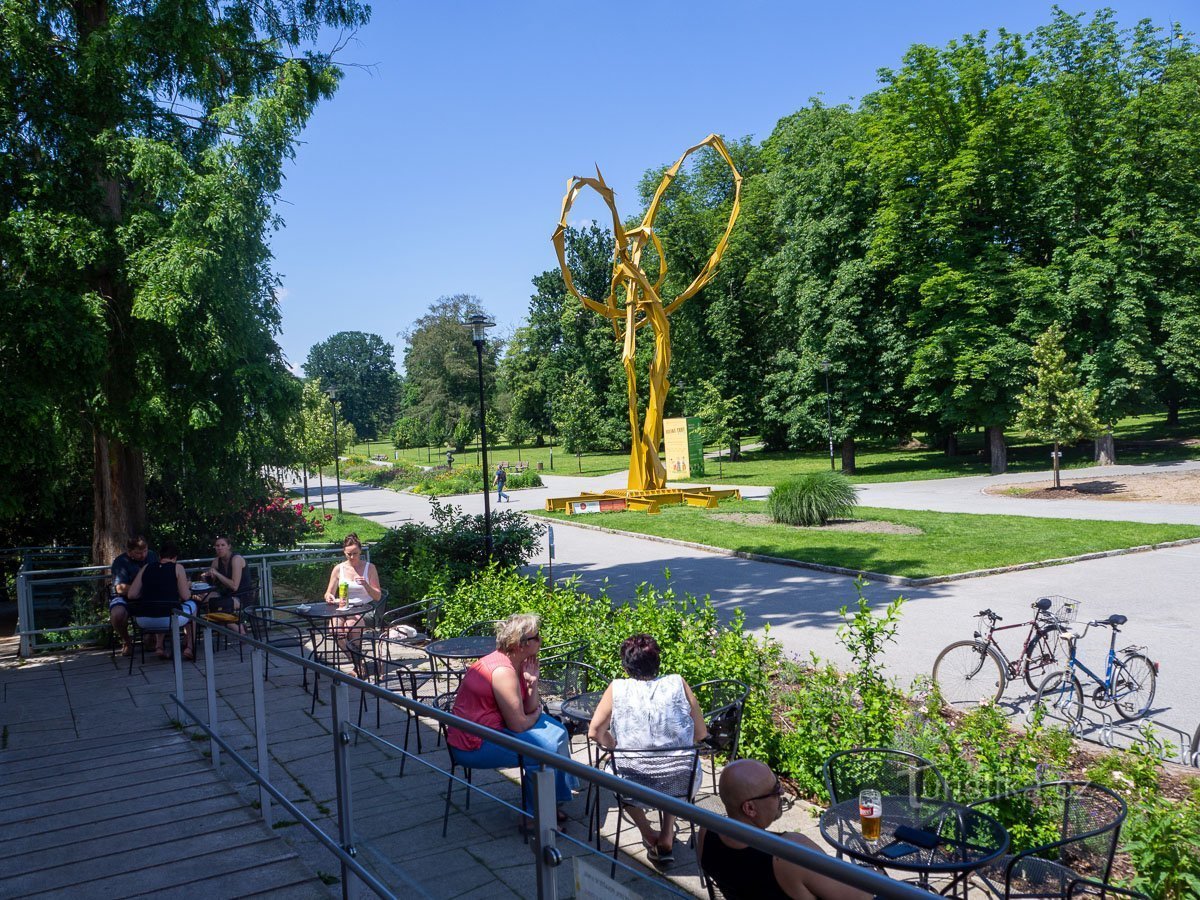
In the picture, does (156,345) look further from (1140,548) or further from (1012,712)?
(1140,548)

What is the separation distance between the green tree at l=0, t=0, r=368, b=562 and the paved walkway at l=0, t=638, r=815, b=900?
162 inches

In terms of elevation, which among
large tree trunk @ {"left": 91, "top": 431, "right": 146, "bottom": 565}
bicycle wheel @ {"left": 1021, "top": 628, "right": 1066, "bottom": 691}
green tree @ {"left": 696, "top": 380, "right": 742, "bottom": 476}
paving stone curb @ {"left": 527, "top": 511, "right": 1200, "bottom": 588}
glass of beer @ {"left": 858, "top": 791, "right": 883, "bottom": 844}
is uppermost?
green tree @ {"left": 696, "top": 380, "right": 742, "bottom": 476}

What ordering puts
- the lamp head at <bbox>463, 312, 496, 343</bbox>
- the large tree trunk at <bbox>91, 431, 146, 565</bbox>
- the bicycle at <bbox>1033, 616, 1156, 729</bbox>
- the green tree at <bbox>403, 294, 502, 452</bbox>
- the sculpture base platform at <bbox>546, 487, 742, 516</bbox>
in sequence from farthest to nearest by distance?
the green tree at <bbox>403, 294, 502, 452</bbox>
the sculpture base platform at <bbox>546, 487, 742, 516</bbox>
the lamp head at <bbox>463, 312, 496, 343</bbox>
the large tree trunk at <bbox>91, 431, 146, 565</bbox>
the bicycle at <bbox>1033, 616, 1156, 729</bbox>

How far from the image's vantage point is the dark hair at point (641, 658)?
16.3 ft

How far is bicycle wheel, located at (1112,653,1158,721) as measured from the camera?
25.3 ft

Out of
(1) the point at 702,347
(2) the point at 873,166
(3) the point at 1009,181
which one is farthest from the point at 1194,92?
(1) the point at 702,347

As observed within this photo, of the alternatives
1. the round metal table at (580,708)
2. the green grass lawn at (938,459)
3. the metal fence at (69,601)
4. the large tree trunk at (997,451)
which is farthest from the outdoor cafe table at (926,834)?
the large tree trunk at (997,451)

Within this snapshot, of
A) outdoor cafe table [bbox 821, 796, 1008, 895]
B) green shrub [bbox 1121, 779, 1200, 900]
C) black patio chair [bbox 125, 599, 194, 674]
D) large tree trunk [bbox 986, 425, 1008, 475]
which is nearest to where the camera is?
outdoor cafe table [bbox 821, 796, 1008, 895]

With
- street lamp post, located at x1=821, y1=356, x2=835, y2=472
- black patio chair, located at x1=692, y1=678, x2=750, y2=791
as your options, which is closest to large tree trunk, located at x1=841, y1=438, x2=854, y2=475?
street lamp post, located at x1=821, y1=356, x2=835, y2=472

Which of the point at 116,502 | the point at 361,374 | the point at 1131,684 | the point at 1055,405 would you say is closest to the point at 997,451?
the point at 1055,405

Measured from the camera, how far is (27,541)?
1596 cm

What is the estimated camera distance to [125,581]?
396 inches

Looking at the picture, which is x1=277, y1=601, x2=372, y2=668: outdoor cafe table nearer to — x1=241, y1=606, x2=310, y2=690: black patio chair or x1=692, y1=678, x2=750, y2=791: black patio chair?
x1=241, y1=606, x2=310, y2=690: black patio chair

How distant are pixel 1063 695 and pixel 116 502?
11.8 m
